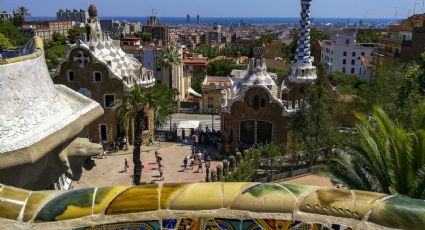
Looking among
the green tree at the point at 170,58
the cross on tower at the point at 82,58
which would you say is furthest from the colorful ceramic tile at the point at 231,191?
the green tree at the point at 170,58

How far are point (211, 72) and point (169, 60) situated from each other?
19.9 metres

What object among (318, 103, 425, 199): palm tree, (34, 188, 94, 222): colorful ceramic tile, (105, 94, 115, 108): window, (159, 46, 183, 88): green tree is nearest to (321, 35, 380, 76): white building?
(159, 46, 183, 88): green tree

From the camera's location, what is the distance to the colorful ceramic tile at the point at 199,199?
4.14 metres

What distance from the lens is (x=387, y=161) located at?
951cm

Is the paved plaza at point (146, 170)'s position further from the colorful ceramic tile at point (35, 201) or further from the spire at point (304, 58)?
the colorful ceramic tile at point (35, 201)

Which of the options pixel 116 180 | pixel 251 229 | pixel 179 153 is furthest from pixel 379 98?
pixel 251 229

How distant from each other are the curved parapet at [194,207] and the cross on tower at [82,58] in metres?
29.3

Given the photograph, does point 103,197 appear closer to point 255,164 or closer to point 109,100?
point 255,164

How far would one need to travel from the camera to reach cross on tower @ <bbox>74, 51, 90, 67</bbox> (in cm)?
3216

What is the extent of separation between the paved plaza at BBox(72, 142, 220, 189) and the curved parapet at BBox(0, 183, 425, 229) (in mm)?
19495

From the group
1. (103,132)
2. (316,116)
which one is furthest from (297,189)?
(103,132)

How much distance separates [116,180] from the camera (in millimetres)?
25453

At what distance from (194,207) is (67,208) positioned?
3.84 feet

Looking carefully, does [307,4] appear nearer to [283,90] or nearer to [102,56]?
[283,90]
